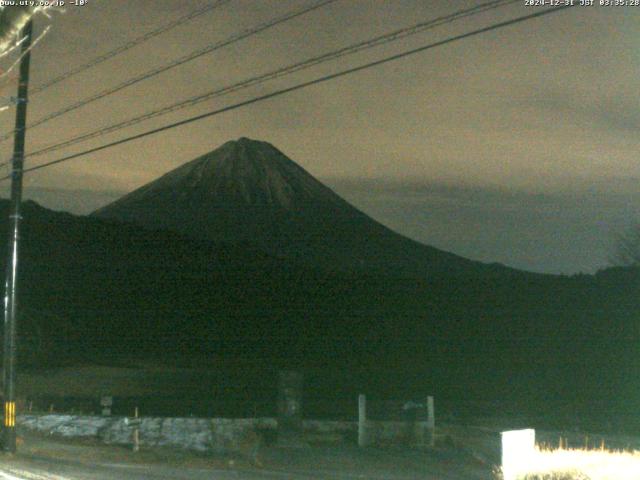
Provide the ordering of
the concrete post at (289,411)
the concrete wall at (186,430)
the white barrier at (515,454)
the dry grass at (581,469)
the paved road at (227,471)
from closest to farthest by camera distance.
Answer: the dry grass at (581,469)
the white barrier at (515,454)
the paved road at (227,471)
the concrete post at (289,411)
the concrete wall at (186,430)

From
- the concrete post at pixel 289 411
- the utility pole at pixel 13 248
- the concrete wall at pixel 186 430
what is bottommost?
the concrete wall at pixel 186 430

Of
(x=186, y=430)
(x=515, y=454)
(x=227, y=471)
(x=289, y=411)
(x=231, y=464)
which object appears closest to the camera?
(x=515, y=454)

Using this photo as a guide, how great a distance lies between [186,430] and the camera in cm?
2620

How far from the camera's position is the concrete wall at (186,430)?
76.6 feet

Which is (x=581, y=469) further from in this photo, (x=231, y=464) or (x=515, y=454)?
(x=231, y=464)

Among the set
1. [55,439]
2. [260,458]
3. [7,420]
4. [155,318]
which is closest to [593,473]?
[260,458]

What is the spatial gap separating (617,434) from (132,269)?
Result: 244ft

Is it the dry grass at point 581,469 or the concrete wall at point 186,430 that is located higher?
the dry grass at point 581,469

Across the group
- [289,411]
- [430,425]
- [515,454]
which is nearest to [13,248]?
[289,411]

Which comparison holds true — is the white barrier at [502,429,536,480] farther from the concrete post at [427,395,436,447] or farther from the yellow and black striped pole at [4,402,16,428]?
the concrete post at [427,395,436,447]

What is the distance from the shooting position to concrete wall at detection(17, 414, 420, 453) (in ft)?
76.6

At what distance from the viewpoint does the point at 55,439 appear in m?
21.5

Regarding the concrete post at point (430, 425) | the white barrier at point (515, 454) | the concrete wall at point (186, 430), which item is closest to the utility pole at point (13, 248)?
the concrete wall at point (186, 430)

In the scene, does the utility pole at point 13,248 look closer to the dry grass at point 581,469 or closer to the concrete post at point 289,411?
the concrete post at point 289,411
